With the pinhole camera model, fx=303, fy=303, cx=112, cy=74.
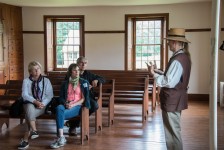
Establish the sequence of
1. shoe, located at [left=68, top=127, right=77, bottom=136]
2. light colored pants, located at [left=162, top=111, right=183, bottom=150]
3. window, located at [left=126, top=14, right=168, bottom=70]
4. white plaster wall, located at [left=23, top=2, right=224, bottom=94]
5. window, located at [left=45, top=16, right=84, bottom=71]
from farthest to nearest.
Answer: window, located at [left=45, top=16, right=84, bottom=71], window, located at [left=126, top=14, right=168, bottom=70], white plaster wall, located at [left=23, top=2, right=224, bottom=94], shoe, located at [left=68, top=127, right=77, bottom=136], light colored pants, located at [left=162, top=111, right=183, bottom=150]

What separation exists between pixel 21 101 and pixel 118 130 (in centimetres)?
159

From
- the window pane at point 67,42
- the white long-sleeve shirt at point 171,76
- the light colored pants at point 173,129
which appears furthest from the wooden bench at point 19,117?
the window pane at point 67,42

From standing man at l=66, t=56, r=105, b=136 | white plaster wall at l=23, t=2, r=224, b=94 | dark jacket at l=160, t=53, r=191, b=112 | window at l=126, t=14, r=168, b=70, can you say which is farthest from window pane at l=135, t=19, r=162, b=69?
dark jacket at l=160, t=53, r=191, b=112

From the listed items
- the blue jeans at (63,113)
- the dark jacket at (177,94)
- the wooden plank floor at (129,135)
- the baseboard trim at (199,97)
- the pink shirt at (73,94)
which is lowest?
the wooden plank floor at (129,135)

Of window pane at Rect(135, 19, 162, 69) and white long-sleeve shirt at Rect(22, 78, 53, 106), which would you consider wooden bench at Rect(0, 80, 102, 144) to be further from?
window pane at Rect(135, 19, 162, 69)

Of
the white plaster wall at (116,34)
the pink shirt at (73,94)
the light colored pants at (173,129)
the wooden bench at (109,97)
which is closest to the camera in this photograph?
the light colored pants at (173,129)

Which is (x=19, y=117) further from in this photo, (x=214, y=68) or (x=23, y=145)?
(x=214, y=68)

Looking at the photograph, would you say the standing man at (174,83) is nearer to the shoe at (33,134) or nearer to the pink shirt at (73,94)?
the pink shirt at (73,94)

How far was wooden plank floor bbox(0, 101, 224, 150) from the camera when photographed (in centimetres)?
404

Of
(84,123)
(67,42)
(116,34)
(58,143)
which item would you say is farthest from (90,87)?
(67,42)

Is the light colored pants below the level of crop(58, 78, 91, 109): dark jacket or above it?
below

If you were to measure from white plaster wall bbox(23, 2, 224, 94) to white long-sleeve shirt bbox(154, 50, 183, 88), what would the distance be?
5.06m

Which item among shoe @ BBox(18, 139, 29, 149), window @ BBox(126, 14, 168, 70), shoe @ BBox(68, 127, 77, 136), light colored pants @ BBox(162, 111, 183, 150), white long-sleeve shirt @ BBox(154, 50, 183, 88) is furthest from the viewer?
window @ BBox(126, 14, 168, 70)

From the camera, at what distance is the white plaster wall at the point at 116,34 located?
7.72 m
